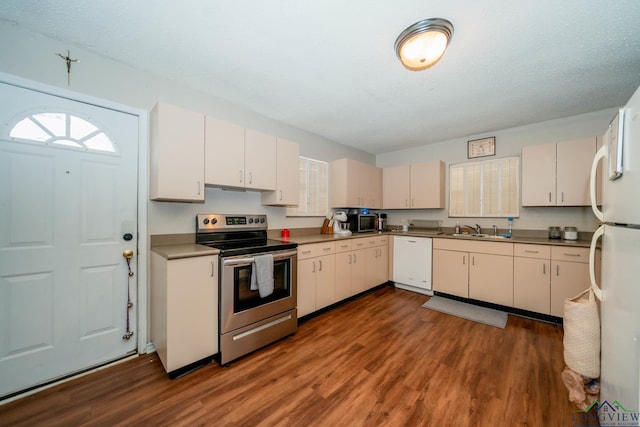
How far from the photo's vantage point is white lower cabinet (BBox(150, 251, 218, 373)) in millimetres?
1764

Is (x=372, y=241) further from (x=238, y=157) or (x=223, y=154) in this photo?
(x=223, y=154)

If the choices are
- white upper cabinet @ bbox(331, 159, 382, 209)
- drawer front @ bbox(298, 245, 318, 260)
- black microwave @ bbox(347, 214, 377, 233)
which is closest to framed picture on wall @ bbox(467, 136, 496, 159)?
white upper cabinet @ bbox(331, 159, 382, 209)

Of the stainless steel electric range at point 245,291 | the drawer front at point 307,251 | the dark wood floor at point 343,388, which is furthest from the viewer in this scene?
the drawer front at point 307,251

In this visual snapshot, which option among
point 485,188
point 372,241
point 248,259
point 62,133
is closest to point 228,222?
point 248,259

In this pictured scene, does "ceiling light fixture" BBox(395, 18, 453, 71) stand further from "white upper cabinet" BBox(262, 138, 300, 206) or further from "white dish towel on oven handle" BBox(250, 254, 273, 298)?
"white dish towel on oven handle" BBox(250, 254, 273, 298)

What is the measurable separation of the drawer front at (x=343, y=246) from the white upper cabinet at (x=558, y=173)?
244cm

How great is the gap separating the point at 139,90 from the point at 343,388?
3.06m

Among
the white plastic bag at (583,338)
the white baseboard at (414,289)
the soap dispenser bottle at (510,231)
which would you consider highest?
the soap dispenser bottle at (510,231)

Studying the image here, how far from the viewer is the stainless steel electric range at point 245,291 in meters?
1.96

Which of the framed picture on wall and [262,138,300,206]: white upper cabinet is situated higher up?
the framed picture on wall

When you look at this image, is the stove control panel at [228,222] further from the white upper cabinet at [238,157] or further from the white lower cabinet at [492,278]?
the white lower cabinet at [492,278]

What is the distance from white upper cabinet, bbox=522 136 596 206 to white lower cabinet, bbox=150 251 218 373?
3958 millimetres

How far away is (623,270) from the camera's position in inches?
43.7

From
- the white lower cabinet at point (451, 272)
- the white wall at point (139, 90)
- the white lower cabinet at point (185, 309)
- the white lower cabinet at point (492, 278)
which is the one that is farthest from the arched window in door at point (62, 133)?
the white lower cabinet at point (492, 278)
